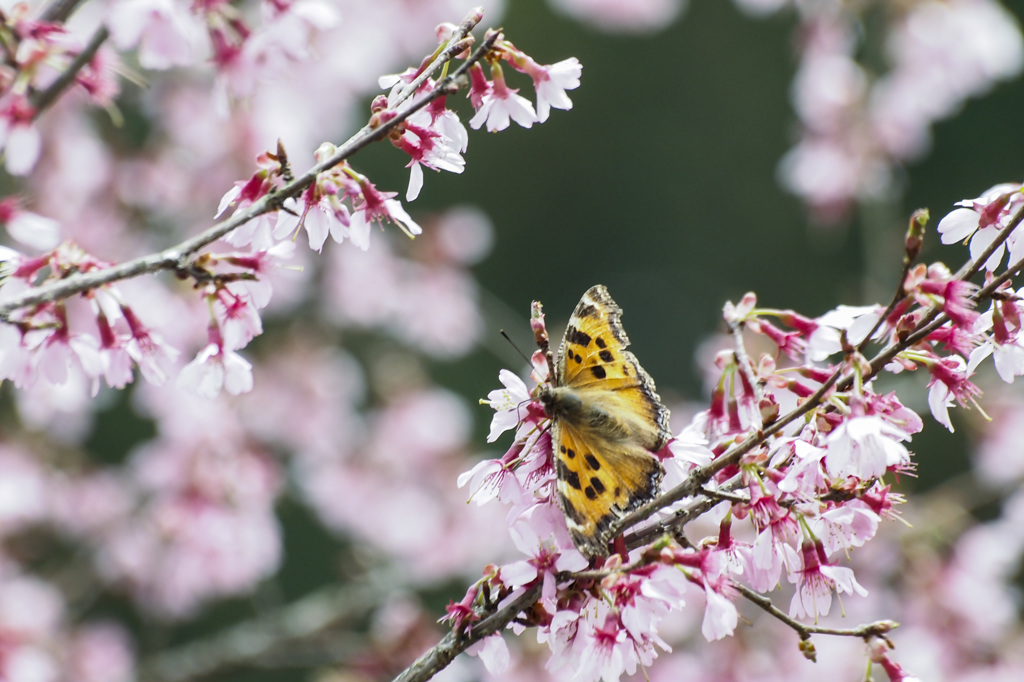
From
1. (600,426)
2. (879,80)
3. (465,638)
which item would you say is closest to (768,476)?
(600,426)

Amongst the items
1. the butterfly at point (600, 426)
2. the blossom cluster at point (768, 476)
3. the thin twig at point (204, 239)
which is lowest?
the blossom cluster at point (768, 476)

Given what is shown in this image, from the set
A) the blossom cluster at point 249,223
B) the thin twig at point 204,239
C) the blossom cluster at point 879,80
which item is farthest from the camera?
the blossom cluster at point 879,80

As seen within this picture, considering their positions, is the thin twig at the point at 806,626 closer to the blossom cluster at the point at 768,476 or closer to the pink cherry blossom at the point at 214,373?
the blossom cluster at the point at 768,476

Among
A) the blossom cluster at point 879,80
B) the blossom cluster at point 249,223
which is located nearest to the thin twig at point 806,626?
the blossom cluster at point 249,223

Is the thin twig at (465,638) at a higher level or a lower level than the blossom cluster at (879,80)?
lower

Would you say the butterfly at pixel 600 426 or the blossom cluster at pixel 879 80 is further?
the blossom cluster at pixel 879 80

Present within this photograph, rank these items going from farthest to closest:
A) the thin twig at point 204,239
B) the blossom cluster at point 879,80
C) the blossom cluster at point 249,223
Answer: the blossom cluster at point 879,80 < the blossom cluster at point 249,223 < the thin twig at point 204,239
